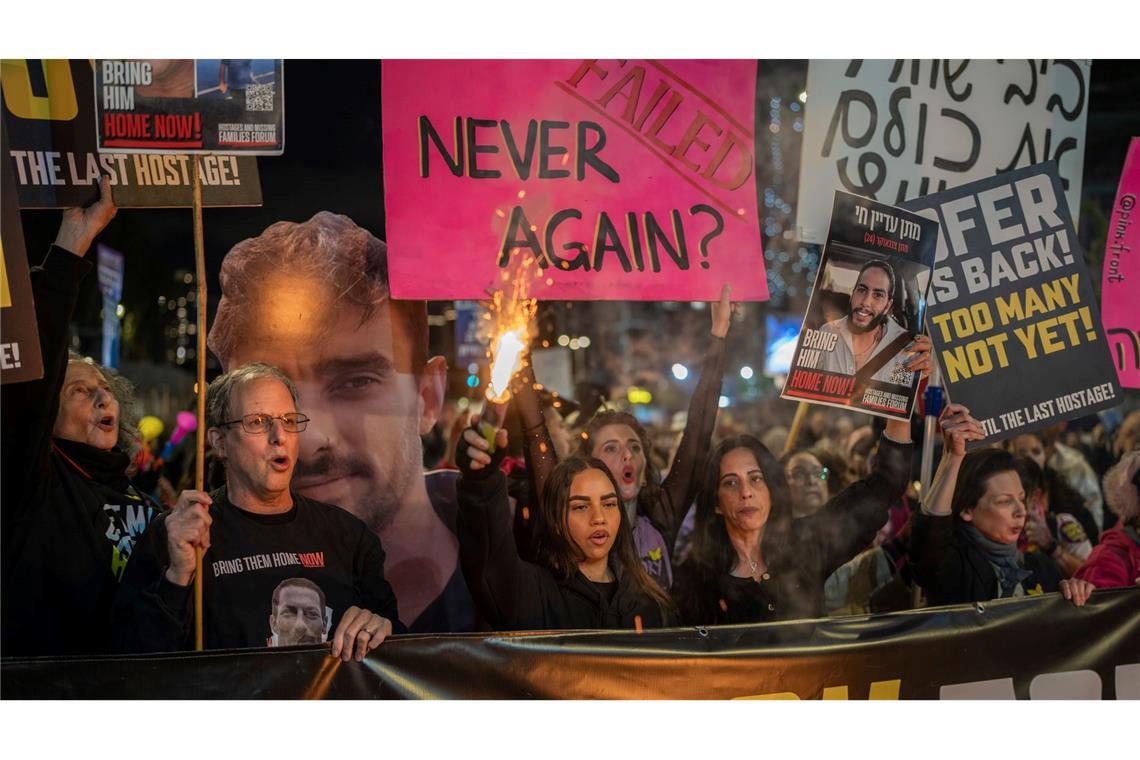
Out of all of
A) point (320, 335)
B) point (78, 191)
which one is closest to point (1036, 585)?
point (320, 335)

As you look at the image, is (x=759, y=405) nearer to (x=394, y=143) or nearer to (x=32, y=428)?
(x=394, y=143)

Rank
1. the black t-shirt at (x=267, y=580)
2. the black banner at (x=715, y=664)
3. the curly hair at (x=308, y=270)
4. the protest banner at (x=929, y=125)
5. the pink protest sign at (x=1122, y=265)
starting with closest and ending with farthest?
the black banner at (x=715, y=664) < the black t-shirt at (x=267, y=580) < the curly hair at (x=308, y=270) < the protest banner at (x=929, y=125) < the pink protest sign at (x=1122, y=265)

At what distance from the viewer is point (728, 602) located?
16.4 feet

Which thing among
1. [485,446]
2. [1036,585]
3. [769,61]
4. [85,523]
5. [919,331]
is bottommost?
[1036,585]

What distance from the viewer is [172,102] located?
463 centimetres

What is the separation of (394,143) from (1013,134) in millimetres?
2907

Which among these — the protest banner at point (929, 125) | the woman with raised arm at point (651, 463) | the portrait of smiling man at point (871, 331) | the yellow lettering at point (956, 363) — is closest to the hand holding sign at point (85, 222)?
the woman with raised arm at point (651, 463)

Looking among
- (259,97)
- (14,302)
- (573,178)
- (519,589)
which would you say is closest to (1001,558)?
(519,589)

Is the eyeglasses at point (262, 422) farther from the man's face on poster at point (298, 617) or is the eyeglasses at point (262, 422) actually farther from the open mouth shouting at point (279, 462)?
the man's face on poster at point (298, 617)

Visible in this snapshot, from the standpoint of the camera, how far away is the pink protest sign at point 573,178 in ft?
16.0

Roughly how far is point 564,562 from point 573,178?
1704mm

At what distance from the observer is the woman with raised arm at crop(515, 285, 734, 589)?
495 cm

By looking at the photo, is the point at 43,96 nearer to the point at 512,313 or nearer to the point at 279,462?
the point at 279,462

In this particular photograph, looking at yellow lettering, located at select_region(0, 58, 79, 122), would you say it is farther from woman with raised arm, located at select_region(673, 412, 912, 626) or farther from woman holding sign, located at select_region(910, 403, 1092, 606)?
woman holding sign, located at select_region(910, 403, 1092, 606)
